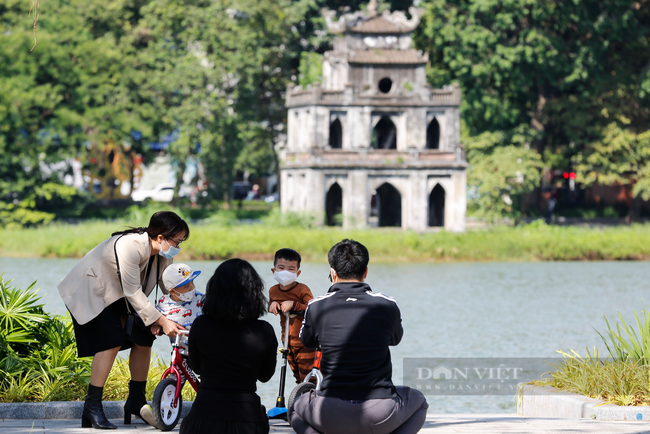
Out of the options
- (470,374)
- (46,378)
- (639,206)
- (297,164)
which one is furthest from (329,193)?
(46,378)

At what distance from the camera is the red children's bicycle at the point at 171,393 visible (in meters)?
6.95

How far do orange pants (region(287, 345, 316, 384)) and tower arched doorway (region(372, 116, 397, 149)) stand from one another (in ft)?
108

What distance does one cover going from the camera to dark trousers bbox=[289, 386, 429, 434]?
5.72 metres

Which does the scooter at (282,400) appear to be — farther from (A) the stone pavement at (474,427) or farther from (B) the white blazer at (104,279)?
(B) the white blazer at (104,279)

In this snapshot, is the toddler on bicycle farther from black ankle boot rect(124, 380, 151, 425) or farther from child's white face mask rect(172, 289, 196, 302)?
black ankle boot rect(124, 380, 151, 425)

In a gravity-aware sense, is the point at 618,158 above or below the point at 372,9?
below

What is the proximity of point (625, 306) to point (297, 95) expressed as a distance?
19.2 metres

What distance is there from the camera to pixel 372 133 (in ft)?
131

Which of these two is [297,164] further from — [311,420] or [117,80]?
[311,420]

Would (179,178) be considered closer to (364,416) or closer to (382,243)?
(382,243)

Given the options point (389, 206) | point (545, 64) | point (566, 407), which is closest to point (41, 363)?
point (566, 407)

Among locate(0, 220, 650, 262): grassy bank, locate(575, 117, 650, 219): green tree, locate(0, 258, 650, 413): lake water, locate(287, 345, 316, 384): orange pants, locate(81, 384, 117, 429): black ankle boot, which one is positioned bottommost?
locate(0, 258, 650, 413): lake water

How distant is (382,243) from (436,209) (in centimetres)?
833

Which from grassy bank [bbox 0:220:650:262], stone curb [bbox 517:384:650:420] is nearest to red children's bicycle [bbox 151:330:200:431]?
stone curb [bbox 517:384:650:420]
